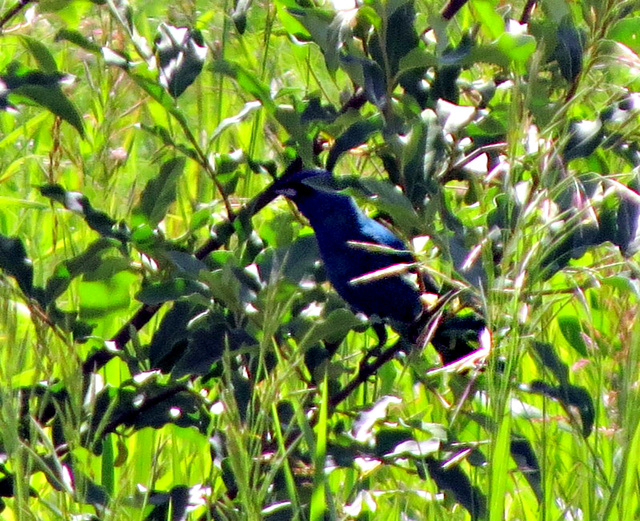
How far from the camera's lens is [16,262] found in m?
1.49

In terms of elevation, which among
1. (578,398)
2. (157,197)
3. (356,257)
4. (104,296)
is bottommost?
(356,257)

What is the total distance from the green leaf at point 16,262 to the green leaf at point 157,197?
6.3 inches

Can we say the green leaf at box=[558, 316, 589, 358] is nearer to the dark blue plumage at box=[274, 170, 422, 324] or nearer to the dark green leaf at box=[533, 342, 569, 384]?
the dark green leaf at box=[533, 342, 569, 384]

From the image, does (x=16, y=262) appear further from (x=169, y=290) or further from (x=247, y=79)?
(x=247, y=79)

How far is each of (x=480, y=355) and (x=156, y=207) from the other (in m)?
0.53

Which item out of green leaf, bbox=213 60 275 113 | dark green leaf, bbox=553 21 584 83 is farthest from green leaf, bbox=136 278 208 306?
dark green leaf, bbox=553 21 584 83

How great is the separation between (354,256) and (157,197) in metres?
0.94

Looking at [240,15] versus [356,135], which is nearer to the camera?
[356,135]

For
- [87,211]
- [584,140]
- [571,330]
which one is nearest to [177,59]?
[87,211]

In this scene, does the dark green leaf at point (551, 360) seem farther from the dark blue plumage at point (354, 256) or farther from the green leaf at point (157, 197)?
the dark blue plumage at point (354, 256)

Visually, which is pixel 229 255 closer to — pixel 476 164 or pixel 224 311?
pixel 224 311

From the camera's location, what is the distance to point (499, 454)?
122cm

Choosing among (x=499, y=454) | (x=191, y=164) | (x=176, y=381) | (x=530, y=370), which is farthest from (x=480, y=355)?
(x=191, y=164)

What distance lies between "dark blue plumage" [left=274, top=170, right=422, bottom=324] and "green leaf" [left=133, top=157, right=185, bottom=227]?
0.74 metres
